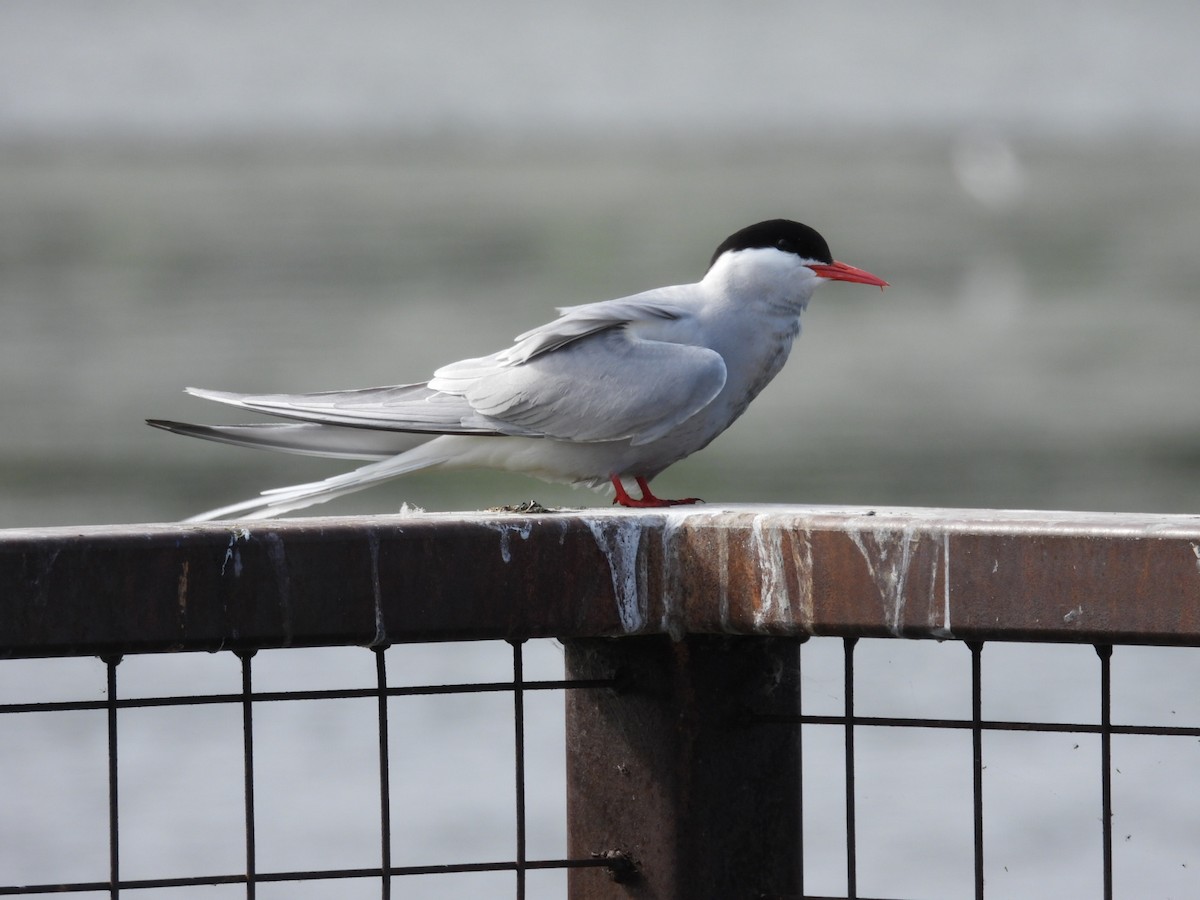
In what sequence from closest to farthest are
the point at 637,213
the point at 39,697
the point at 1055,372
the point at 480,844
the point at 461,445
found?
the point at 461,445, the point at 480,844, the point at 39,697, the point at 1055,372, the point at 637,213

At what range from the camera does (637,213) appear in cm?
6575

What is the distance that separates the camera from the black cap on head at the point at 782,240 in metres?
5.15

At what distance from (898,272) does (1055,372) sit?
51.7 ft

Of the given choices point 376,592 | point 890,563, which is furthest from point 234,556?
point 890,563

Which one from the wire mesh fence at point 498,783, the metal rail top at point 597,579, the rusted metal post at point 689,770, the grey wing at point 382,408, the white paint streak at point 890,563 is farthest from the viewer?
the wire mesh fence at point 498,783

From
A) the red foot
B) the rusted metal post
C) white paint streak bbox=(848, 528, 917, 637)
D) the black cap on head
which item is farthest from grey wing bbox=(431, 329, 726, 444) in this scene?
white paint streak bbox=(848, 528, 917, 637)

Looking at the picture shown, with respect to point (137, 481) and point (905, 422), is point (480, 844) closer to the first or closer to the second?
point (137, 481)

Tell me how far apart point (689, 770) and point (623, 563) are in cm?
32

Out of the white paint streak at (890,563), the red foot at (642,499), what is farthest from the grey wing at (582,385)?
the white paint streak at (890,563)

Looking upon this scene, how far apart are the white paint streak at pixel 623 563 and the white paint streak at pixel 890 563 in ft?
1.12

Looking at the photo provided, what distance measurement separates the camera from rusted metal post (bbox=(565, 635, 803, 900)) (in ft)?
9.12

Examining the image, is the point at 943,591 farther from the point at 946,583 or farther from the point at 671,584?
the point at 671,584

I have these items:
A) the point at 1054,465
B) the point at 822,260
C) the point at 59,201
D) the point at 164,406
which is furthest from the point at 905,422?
the point at 59,201

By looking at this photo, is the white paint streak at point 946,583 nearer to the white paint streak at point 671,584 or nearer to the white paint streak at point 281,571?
the white paint streak at point 671,584
